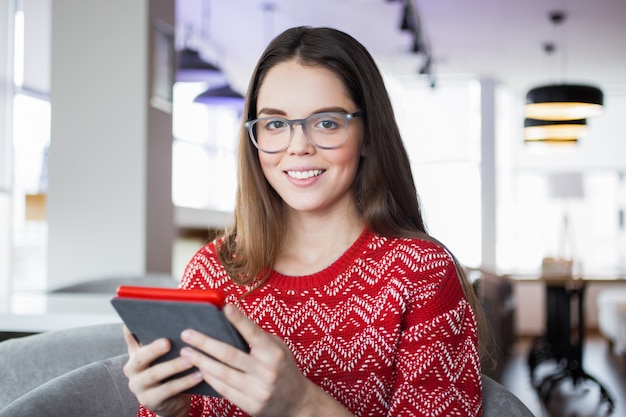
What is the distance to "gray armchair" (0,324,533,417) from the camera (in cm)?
123

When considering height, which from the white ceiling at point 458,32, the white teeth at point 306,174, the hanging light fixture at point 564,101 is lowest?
the white teeth at point 306,174

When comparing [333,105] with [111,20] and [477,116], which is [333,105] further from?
[477,116]

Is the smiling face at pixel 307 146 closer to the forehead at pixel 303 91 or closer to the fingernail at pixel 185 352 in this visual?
the forehead at pixel 303 91

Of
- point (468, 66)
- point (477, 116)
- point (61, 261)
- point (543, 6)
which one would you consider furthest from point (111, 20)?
point (477, 116)

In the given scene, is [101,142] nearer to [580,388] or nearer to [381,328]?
[381,328]

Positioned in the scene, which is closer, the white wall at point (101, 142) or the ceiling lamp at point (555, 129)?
the white wall at point (101, 142)

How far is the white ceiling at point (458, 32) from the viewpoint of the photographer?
23.5 ft

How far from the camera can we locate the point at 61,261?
12.5 ft

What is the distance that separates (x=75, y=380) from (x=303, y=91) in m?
0.66

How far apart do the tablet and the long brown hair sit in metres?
0.44

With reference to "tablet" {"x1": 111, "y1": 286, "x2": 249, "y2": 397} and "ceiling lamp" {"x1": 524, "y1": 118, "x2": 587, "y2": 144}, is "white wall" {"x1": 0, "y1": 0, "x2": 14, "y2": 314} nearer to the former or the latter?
"tablet" {"x1": 111, "y1": 286, "x2": 249, "y2": 397}

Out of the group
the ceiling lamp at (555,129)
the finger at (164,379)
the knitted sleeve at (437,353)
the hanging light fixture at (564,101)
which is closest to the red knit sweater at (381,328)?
the knitted sleeve at (437,353)

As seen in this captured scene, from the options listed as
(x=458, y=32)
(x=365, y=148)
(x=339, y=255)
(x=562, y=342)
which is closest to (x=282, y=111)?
(x=365, y=148)

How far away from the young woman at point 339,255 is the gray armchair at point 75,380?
9 cm
